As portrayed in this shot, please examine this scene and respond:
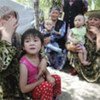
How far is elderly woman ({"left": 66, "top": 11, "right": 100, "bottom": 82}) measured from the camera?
4.89m

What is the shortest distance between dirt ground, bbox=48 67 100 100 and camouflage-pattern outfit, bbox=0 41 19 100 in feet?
3.03

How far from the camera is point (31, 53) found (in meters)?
3.67

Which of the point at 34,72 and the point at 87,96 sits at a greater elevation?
the point at 34,72

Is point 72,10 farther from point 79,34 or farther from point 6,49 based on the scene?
point 6,49

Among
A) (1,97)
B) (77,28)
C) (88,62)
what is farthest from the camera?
(77,28)

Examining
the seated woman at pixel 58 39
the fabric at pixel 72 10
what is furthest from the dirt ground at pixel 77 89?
the fabric at pixel 72 10

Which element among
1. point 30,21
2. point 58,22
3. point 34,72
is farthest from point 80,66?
point 30,21

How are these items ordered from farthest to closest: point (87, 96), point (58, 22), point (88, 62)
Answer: point (58, 22) → point (88, 62) → point (87, 96)

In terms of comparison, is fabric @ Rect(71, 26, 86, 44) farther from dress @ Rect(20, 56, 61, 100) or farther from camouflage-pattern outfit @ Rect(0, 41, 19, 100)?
camouflage-pattern outfit @ Rect(0, 41, 19, 100)

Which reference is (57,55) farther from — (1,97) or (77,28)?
(1,97)

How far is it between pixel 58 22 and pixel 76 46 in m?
0.99

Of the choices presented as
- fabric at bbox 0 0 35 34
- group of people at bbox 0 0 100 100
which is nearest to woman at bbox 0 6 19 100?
group of people at bbox 0 0 100 100

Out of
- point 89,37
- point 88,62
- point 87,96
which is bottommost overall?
point 87,96

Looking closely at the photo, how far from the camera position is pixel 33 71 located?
144 inches
